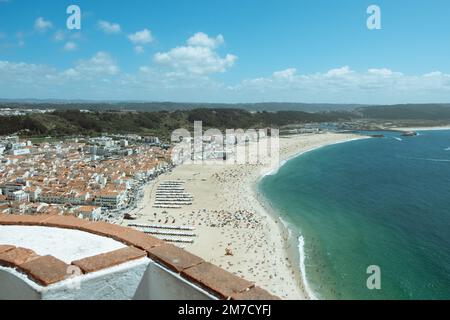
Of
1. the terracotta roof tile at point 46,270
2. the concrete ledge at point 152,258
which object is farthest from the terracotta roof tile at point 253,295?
the terracotta roof tile at point 46,270

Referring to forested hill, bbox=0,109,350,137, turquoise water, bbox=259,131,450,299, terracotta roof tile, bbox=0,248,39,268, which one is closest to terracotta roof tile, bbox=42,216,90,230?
terracotta roof tile, bbox=0,248,39,268

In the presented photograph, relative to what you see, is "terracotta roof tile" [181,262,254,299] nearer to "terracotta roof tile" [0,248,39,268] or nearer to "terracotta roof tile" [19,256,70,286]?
"terracotta roof tile" [19,256,70,286]

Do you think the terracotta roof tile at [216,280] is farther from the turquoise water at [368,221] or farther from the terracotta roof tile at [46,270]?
the turquoise water at [368,221]

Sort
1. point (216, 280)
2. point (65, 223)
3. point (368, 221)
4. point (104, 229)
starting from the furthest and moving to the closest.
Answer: point (368, 221) → point (65, 223) → point (104, 229) → point (216, 280)

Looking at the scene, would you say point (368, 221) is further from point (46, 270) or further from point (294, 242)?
point (46, 270)

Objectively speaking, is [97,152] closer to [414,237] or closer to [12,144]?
[12,144]

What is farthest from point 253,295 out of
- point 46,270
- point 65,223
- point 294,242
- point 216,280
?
point 294,242
